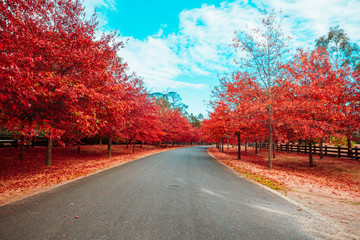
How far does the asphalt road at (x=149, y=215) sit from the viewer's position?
3.57 metres

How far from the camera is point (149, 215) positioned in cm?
442

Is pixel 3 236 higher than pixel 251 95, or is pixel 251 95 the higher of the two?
pixel 251 95

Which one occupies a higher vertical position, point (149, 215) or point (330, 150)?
point (330, 150)

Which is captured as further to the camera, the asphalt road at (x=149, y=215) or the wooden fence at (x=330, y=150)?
the wooden fence at (x=330, y=150)

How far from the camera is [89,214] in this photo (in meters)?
4.40

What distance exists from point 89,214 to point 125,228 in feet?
3.84

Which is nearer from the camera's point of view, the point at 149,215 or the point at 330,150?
the point at 149,215

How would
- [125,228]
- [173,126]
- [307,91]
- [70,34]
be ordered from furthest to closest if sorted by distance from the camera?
[173,126] → [307,91] → [70,34] → [125,228]

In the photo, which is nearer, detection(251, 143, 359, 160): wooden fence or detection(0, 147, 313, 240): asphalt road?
detection(0, 147, 313, 240): asphalt road

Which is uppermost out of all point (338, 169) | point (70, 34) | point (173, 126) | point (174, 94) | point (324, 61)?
point (174, 94)

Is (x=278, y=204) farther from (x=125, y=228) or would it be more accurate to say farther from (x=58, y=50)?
(x=58, y=50)

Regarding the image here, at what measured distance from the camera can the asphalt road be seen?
3.57 meters

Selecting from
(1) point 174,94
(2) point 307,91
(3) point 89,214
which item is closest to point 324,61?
(2) point 307,91

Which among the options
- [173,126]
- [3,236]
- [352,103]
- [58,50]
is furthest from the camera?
[173,126]
